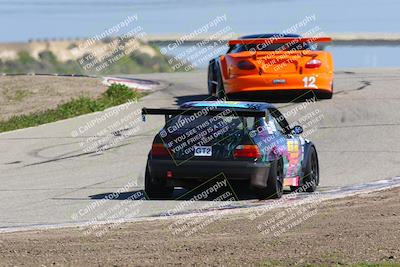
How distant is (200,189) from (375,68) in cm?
1940

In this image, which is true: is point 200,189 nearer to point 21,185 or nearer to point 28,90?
point 21,185

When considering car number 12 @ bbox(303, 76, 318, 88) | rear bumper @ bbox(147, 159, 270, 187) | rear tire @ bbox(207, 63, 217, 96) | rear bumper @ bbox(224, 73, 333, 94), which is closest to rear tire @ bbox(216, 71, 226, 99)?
rear bumper @ bbox(224, 73, 333, 94)

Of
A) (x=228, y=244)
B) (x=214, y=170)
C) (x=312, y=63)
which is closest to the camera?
(x=228, y=244)

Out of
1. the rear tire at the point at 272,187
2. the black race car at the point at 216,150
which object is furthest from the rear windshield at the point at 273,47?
the rear tire at the point at 272,187

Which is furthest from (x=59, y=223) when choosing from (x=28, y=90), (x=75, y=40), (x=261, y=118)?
(x=75, y=40)

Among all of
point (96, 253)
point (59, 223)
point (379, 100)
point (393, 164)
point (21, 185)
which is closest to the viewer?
point (96, 253)

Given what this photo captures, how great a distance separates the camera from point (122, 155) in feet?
53.4

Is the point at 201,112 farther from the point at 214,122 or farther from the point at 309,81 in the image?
the point at 309,81

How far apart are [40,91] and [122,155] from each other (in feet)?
33.4

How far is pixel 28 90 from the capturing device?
2642cm

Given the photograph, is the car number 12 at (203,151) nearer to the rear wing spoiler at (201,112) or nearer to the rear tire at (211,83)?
the rear wing spoiler at (201,112)

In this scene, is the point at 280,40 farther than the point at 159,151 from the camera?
Yes

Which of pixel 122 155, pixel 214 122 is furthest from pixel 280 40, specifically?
pixel 214 122

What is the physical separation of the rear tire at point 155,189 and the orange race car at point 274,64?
25.6ft
